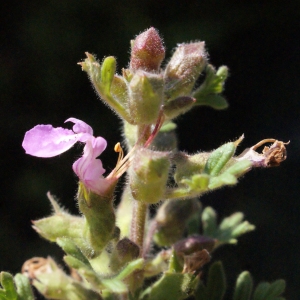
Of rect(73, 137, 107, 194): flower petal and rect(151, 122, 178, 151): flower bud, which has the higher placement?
rect(73, 137, 107, 194): flower petal

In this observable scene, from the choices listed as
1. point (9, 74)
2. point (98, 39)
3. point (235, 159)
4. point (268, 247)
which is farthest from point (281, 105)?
point (235, 159)

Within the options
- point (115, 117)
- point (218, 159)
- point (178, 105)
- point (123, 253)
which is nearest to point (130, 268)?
point (123, 253)

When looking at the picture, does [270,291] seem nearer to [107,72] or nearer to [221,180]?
[221,180]

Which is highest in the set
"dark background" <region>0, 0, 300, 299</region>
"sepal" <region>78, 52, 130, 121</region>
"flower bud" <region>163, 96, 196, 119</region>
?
"sepal" <region>78, 52, 130, 121</region>

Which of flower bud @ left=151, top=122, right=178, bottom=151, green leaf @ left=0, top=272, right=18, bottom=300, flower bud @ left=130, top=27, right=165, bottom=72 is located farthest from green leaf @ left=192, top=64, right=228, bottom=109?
green leaf @ left=0, top=272, right=18, bottom=300

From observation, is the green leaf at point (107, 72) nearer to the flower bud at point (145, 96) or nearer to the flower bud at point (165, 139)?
the flower bud at point (145, 96)

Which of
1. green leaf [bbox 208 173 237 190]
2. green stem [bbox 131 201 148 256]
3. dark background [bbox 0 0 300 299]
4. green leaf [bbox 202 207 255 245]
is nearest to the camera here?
green leaf [bbox 208 173 237 190]

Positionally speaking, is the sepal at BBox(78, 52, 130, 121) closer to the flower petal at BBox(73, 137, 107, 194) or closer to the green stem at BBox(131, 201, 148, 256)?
the flower petal at BBox(73, 137, 107, 194)

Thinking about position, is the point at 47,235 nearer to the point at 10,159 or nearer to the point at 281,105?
the point at 10,159
